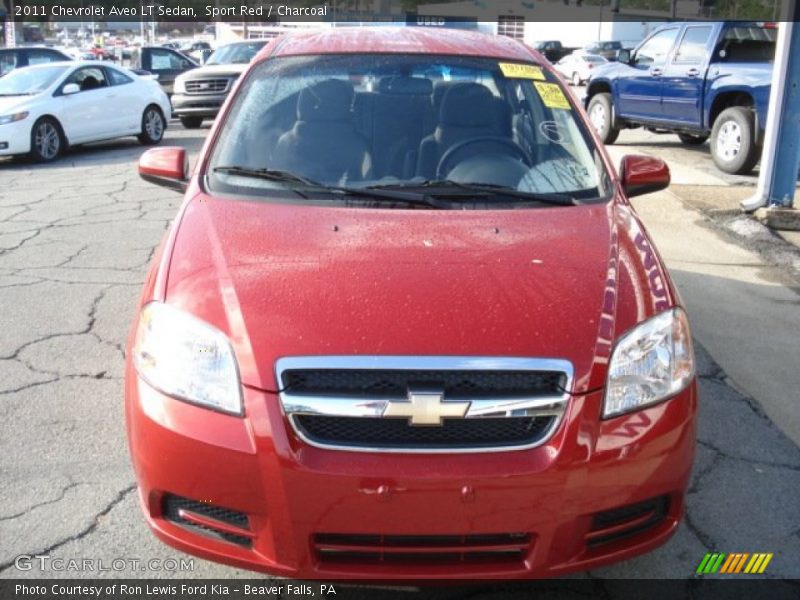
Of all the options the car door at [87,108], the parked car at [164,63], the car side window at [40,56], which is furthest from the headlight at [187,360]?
the parked car at [164,63]


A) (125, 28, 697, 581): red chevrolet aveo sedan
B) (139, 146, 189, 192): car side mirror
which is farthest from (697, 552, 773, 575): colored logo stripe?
(139, 146, 189, 192): car side mirror

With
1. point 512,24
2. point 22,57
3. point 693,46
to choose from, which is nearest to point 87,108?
point 22,57

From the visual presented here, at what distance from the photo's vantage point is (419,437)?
A: 2.32 metres

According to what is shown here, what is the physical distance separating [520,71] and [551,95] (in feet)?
0.64

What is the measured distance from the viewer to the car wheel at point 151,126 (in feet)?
48.0

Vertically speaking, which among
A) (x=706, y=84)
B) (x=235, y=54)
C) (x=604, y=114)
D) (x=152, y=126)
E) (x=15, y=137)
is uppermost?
(x=235, y=54)

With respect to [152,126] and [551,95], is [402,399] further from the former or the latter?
[152,126]

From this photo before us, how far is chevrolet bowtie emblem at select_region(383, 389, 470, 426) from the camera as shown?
2297 mm

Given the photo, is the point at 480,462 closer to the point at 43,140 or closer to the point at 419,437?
the point at 419,437

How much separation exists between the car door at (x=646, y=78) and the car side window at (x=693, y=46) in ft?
→ 0.82

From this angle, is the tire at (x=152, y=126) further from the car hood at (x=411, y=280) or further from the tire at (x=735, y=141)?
the car hood at (x=411, y=280)

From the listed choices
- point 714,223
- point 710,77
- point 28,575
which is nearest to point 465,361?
point 28,575

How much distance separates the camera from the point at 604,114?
563 inches

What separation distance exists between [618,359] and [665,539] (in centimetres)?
58
